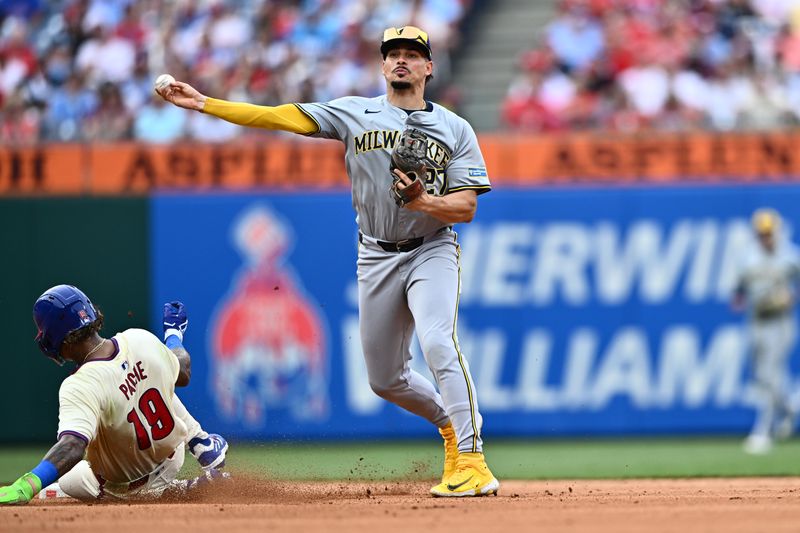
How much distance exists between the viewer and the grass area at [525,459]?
8906 mm

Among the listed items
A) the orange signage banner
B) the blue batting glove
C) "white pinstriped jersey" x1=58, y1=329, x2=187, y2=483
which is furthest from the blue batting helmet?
the orange signage banner

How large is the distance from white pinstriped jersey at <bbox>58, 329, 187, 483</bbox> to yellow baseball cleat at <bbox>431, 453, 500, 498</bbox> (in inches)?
52.1

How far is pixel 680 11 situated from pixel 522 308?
395cm

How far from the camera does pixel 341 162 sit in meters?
11.9

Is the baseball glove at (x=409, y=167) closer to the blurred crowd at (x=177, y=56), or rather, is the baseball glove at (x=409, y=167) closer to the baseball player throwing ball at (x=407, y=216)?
the baseball player throwing ball at (x=407, y=216)

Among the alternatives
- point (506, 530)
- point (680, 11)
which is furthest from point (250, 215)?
point (506, 530)

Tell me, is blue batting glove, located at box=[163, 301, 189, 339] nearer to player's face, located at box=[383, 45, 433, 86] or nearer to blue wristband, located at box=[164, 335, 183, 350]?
blue wristband, located at box=[164, 335, 183, 350]

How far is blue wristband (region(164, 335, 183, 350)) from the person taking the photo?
6.67m

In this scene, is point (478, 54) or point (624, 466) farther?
point (478, 54)

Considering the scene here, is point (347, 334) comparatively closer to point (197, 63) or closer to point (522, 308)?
point (522, 308)

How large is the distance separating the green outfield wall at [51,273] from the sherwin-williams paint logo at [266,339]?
0.78m

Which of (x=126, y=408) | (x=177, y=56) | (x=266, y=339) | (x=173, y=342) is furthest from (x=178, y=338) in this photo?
(x=177, y=56)

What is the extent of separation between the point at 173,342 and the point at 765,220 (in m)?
6.43

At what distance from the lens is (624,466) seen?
31.7 feet
